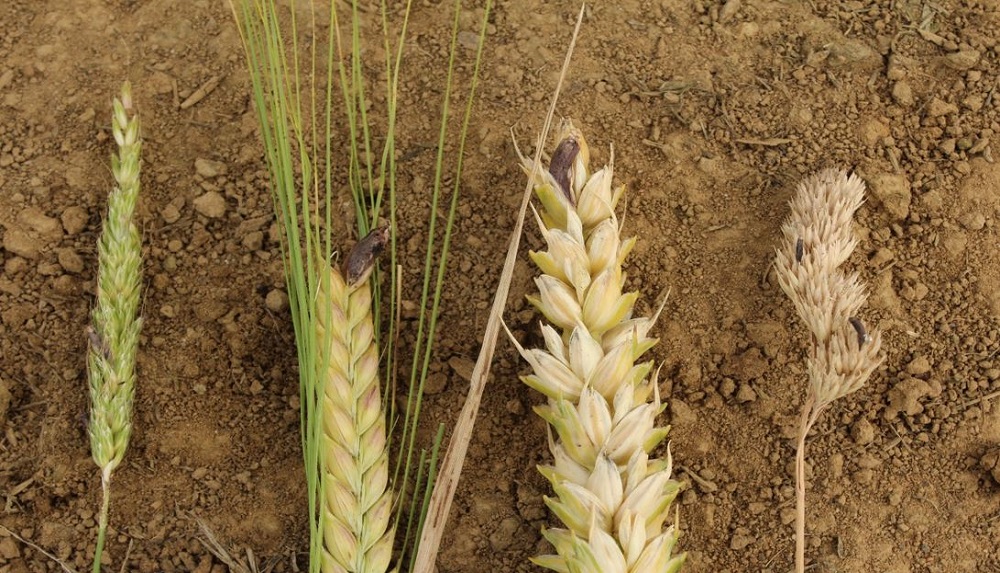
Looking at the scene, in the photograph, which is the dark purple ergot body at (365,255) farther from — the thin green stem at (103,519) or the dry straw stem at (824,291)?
the dry straw stem at (824,291)

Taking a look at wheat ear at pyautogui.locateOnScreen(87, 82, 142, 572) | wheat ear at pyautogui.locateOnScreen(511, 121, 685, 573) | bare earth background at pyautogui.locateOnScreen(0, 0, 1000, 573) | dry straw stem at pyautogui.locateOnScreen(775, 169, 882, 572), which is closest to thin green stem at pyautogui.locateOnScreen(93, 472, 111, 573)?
wheat ear at pyautogui.locateOnScreen(87, 82, 142, 572)

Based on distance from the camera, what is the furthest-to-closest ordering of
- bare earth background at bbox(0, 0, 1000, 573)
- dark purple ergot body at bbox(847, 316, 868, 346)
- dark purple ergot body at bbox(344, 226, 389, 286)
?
bare earth background at bbox(0, 0, 1000, 573), dark purple ergot body at bbox(344, 226, 389, 286), dark purple ergot body at bbox(847, 316, 868, 346)

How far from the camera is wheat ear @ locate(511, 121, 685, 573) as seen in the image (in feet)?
6.45

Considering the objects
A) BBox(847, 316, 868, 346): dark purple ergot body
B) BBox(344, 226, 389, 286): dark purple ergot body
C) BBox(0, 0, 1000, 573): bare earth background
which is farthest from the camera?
BBox(0, 0, 1000, 573): bare earth background

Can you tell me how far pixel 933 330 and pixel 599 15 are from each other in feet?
3.45

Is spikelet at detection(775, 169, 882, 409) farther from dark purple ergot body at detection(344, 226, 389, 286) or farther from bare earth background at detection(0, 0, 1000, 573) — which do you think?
dark purple ergot body at detection(344, 226, 389, 286)

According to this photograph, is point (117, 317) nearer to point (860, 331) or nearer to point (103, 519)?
point (103, 519)

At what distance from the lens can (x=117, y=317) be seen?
223cm

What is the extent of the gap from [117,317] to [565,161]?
39.3 inches

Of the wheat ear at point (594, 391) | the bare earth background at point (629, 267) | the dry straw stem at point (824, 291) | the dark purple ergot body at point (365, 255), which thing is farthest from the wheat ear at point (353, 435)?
the dry straw stem at point (824, 291)

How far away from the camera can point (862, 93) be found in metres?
2.44

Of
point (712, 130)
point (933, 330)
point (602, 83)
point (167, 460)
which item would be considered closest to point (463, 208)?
point (602, 83)

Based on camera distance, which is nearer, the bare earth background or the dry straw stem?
the dry straw stem

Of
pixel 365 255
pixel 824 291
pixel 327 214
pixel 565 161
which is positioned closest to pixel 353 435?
pixel 365 255
